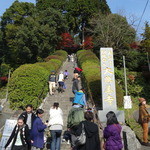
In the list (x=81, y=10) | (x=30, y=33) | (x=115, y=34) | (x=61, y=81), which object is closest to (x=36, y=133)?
(x=61, y=81)

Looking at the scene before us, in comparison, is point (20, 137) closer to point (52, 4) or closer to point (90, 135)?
point (90, 135)

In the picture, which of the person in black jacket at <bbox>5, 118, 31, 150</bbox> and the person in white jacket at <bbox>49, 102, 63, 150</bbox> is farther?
the person in white jacket at <bbox>49, 102, 63, 150</bbox>

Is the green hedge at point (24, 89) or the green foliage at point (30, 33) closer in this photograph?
the green hedge at point (24, 89)

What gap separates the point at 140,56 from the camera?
20.9 metres

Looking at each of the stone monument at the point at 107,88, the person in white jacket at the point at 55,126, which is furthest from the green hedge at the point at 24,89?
the person in white jacket at the point at 55,126

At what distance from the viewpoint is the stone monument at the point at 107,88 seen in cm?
732

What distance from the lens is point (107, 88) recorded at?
7.52 metres

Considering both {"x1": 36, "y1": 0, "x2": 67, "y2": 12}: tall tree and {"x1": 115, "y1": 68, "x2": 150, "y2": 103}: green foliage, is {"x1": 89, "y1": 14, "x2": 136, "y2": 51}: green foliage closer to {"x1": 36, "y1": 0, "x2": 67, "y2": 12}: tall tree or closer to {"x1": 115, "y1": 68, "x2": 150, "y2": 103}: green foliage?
{"x1": 115, "y1": 68, "x2": 150, "y2": 103}: green foliage

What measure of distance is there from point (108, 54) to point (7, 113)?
20.4ft

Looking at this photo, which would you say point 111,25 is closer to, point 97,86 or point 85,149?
point 97,86

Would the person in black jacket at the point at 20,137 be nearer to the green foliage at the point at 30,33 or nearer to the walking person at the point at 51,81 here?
the walking person at the point at 51,81

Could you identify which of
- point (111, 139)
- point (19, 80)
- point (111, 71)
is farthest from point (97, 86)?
point (111, 139)

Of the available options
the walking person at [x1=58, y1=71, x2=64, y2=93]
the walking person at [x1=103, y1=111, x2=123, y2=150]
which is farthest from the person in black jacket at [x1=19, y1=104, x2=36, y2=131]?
the walking person at [x1=58, y1=71, x2=64, y2=93]

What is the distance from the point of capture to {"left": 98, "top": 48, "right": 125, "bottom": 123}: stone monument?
7320mm
